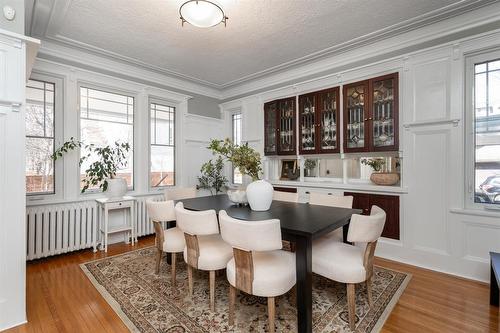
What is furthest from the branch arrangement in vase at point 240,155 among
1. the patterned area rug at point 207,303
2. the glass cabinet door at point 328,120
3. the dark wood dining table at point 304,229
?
the glass cabinet door at point 328,120

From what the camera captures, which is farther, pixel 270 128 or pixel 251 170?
pixel 270 128

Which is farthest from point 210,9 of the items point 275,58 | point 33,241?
point 33,241

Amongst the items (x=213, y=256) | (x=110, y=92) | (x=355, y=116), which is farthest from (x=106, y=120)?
(x=355, y=116)

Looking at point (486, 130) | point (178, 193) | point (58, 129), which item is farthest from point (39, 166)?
point (486, 130)

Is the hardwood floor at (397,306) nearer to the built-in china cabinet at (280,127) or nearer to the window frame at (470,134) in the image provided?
the window frame at (470,134)

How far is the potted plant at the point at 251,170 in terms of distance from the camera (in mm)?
2527

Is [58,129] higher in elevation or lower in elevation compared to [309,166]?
higher

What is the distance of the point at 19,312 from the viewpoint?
2012 mm

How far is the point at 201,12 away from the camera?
7.70ft

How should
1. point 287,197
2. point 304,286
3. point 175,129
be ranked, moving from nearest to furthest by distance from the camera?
point 304,286 < point 287,197 < point 175,129

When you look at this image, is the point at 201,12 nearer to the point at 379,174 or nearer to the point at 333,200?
the point at 333,200

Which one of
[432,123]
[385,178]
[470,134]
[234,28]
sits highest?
[234,28]

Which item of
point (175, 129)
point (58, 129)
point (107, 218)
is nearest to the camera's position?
point (58, 129)

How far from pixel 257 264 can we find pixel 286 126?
3093 millimetres
